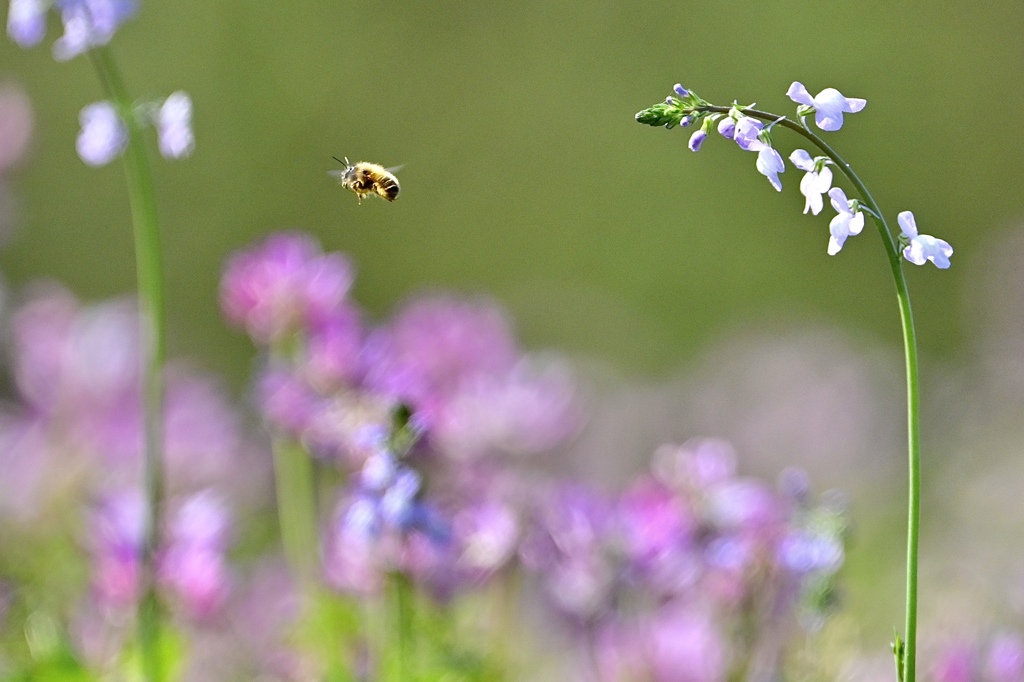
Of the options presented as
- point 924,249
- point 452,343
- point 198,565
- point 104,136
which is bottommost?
point 924,249

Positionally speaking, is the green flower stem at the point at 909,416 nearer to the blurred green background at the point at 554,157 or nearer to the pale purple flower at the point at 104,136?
the pale purple flower at the point at 104,136

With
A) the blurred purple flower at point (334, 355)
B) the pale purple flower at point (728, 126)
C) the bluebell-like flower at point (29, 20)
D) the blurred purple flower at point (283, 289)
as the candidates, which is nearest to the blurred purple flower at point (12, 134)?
the blurred purple flower at point (283, 289)

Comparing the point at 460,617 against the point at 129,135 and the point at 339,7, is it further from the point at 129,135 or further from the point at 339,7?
the point at 339,7

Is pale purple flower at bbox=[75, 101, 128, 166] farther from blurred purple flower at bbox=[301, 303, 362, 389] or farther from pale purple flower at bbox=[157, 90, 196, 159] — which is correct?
blurred purple flower at bbox=[301, 303, 362, 389]

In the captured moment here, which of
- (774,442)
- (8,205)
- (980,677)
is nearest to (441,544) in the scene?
(980,677)

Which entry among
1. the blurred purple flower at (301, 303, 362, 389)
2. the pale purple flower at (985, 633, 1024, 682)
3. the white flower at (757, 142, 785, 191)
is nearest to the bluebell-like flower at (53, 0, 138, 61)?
the blurred purple flower at (301, 303, 362, 389)

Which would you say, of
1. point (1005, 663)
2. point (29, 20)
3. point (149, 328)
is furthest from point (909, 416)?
point (29, 20)

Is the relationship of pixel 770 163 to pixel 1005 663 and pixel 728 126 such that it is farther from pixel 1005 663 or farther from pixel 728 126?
pixel 1005 663
